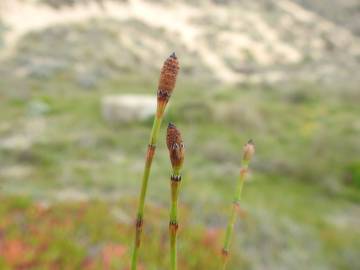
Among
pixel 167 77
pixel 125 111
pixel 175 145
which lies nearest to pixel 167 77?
pixel 167 77

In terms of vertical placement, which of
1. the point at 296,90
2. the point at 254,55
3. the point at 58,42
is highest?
the point at 254,55

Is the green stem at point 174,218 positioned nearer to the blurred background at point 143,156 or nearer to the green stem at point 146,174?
the green stem at point 146,174

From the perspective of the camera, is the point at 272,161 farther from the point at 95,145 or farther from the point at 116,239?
the point at 116,239

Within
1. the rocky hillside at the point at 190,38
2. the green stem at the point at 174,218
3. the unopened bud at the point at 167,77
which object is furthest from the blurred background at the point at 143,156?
the unopened bud at the point at 167,77

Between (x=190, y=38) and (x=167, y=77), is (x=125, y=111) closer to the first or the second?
(x=167, y=77)

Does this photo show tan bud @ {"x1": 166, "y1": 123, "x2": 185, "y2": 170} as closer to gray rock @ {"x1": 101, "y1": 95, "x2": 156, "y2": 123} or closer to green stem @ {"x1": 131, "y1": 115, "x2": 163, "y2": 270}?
green stem @ {"x1": 131, "y1": 115, "x2": 163, "y2": 270}

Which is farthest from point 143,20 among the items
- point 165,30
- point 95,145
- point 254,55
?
point 95,145
